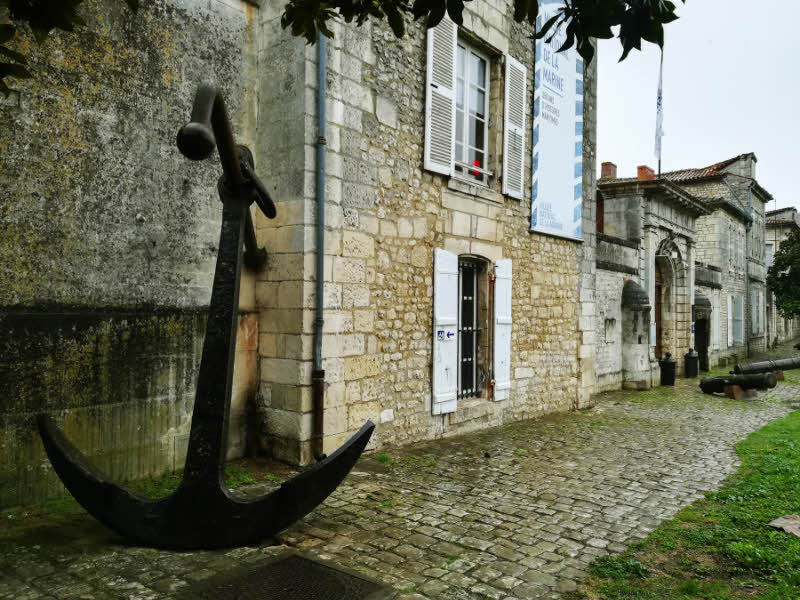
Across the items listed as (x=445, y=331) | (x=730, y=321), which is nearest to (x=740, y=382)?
(x=445, y=331)

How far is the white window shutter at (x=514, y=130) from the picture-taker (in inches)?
299

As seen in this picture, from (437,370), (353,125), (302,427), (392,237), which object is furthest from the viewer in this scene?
(437,370)

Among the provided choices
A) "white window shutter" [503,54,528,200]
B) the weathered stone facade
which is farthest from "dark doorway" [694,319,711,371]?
"white window shutter" [503,54,528,200]

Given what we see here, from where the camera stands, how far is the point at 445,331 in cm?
656

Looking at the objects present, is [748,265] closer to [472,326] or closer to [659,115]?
[659,115]

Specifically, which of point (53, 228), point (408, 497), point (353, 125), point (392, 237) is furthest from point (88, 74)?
point (408, 497)

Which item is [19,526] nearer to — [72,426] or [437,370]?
[72,426]

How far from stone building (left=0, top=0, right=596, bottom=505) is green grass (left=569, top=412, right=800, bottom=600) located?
2.70m

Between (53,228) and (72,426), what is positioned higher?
(53,228)

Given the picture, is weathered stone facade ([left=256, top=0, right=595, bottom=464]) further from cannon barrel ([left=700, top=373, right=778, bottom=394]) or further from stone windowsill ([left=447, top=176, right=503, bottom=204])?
cannon barrel ([left=700, top=373, right=778, bottom=394])

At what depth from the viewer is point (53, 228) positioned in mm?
4035

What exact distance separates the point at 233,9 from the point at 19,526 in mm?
4387

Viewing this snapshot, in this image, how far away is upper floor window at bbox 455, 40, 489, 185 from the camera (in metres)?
7.11

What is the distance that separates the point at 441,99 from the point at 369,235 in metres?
1.96
